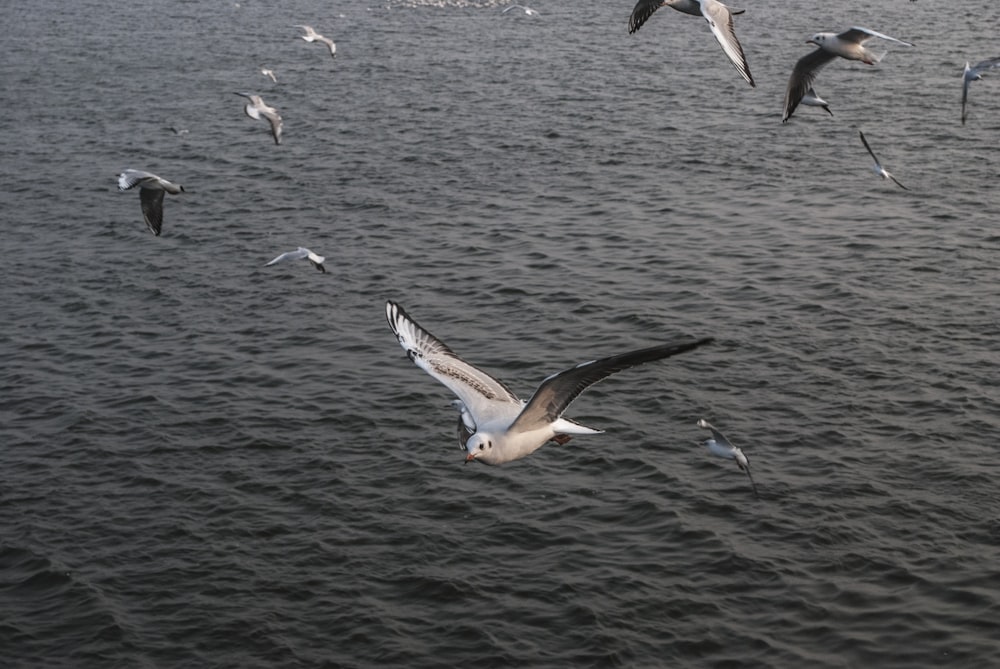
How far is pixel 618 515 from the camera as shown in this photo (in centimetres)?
2147

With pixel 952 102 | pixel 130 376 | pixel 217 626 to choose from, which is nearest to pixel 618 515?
pixel 217 626

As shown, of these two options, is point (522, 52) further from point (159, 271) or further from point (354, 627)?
point (354, 627)

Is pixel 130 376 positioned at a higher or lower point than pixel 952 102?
lower

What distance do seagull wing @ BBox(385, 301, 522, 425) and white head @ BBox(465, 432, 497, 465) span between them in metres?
0.68

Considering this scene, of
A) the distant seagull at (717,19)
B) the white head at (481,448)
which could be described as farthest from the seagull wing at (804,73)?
the white head at (481,448)

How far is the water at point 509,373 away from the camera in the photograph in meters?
19.2

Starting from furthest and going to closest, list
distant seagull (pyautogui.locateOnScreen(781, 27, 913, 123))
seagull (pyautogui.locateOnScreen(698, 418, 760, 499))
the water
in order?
seagull (pyautogui.locateOnScreen(698, 418, 760, 499)) < distant seagull (pyautogui.locateOnScreen(781, 27, 913, 123)) < the water

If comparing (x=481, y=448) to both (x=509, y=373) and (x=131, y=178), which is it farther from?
(x=131, y=178)

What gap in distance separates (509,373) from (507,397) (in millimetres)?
9188

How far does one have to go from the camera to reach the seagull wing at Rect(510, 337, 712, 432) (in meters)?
12.6

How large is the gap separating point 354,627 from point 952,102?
31713 mm

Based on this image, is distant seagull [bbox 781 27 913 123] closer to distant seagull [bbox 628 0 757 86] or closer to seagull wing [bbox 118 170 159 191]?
distant seagull [bbox 628 0 757 86]

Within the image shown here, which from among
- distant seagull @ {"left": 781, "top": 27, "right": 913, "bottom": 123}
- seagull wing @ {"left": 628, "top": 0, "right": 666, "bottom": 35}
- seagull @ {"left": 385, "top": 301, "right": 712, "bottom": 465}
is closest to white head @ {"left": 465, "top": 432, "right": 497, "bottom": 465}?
seagull @ {"left": 385, "top": 301, "right": 712, "bottom": 465}

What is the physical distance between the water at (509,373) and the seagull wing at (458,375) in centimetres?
395
